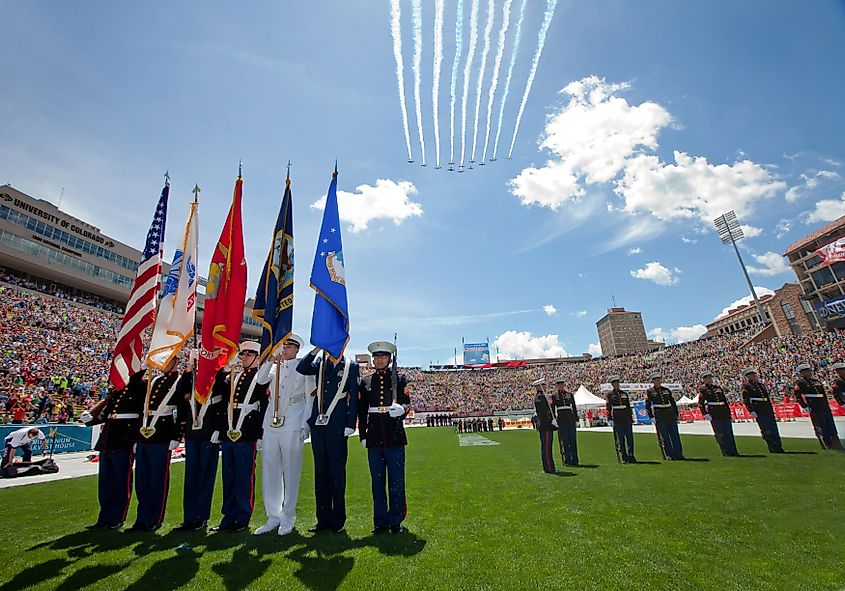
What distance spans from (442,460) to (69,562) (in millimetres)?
9344

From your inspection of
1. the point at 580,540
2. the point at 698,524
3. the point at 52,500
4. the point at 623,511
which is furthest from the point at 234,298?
the point at 698,524

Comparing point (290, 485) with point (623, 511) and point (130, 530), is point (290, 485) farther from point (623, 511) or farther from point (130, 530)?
point (623, 511)

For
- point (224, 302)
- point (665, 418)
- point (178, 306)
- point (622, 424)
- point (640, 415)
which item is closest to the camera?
point (224, 302)

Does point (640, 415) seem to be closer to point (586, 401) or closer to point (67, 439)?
point (586, 401)

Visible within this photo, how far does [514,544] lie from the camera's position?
13.0ft

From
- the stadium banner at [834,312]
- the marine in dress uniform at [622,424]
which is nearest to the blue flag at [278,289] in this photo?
the marine in dress uniform at [622,424]

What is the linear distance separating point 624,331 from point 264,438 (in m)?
187

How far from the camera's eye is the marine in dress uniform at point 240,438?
5.12 m

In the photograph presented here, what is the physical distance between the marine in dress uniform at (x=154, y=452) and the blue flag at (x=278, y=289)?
4.86ft

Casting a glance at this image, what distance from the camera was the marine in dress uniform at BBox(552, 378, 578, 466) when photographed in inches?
396

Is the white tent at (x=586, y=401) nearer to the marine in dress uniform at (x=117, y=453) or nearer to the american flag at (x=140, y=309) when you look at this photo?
the american flag at (x=140, y=309)

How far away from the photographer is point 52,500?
714 centimetres

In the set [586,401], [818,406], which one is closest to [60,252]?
[586,401]

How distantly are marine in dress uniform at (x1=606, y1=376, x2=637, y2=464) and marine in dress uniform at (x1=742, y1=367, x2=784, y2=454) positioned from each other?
2674mm
